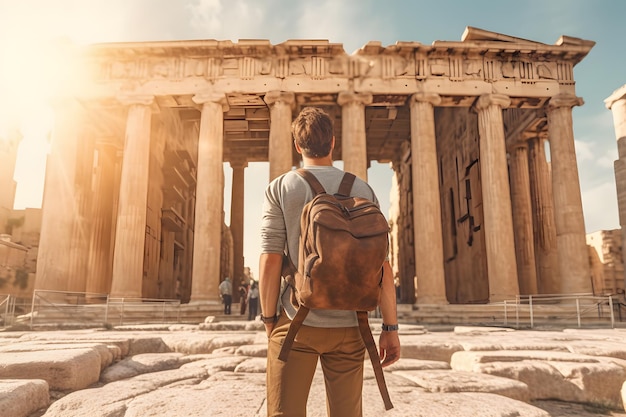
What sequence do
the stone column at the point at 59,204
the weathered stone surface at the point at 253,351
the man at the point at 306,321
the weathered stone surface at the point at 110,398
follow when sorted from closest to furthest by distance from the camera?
the man at the point at 306,321
the weathered stone surface at the point at 110,398
the weathered stone surface at the point at 253,351
the stone column at the point at 59,204

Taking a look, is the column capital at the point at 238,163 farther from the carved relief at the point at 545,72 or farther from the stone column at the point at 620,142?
the stone column at the point at 620,142

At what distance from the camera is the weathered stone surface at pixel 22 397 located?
3238 mm

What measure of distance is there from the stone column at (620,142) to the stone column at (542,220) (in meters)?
4.33

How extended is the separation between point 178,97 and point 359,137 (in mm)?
7341

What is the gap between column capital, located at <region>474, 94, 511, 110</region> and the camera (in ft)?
64.7

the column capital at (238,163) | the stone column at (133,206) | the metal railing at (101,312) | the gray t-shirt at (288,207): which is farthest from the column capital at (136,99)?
the gray t-shirt at (288,207)

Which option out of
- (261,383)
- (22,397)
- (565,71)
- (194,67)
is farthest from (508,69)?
(22,397)

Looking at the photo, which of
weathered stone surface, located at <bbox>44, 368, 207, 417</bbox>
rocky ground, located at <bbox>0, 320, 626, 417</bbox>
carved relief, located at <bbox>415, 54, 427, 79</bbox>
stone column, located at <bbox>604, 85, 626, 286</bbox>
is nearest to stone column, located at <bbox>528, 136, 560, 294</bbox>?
stone column, located at <bbox>604, 85, 626, 286</bbox>

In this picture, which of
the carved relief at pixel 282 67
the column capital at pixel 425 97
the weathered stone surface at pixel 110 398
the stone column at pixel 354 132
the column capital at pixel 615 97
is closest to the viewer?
the weathered stone surface at pixel 110 398

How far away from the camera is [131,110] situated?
19.8m

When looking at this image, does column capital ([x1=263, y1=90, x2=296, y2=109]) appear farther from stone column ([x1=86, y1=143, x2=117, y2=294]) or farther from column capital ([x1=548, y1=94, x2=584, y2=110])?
column capital ([x1=548, y1=94, x2=584, y2=110])

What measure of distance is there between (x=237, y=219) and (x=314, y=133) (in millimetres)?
26134

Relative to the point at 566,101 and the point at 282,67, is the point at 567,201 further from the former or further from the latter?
the point at 282,67

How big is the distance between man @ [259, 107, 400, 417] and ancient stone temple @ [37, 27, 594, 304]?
16.6 m
